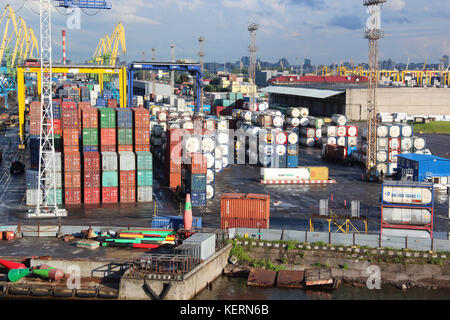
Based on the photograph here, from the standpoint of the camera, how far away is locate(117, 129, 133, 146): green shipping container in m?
47.4

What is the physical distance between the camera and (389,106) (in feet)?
353

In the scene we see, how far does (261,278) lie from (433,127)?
78.5 meters

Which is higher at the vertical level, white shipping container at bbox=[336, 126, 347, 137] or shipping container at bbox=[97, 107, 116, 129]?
shipping container at bbox=[97, 107, 116, 129]

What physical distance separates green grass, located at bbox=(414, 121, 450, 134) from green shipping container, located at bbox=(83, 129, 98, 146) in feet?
214

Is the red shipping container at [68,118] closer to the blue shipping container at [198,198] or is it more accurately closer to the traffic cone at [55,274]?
the blue shipping container at [198,198]

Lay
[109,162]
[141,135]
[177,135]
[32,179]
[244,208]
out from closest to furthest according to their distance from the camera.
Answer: [244,208] → [32,179] → [109,162] → [141,135] → [177,135]

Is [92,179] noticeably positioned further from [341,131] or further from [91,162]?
[341,131]

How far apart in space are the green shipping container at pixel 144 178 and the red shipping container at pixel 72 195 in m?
4.45

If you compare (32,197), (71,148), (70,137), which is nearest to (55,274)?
(32,197)

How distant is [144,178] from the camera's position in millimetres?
46375

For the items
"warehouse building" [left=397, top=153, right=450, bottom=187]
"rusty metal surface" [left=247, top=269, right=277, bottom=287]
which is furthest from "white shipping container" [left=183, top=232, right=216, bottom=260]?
"warehouse building" [left=397, top=153, right=450, bottom=187]
